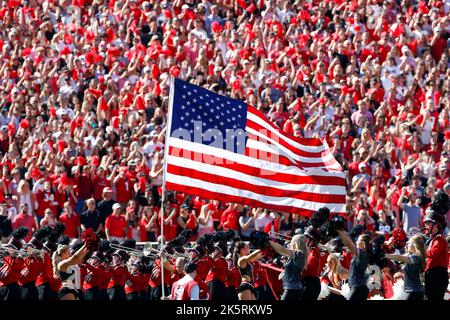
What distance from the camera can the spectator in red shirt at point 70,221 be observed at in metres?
A: 24.2

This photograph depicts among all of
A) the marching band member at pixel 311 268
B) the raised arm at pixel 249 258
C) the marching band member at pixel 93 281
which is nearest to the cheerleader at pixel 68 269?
the marching band member at pixel 93 281

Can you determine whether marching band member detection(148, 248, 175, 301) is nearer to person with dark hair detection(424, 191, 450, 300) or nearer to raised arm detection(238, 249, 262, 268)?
raised arm detection(238, 249, 262, 268)

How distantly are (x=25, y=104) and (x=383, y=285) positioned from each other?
9.86m

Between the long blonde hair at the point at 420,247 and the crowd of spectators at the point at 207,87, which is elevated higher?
the crowd of spectators at the point at 207,87

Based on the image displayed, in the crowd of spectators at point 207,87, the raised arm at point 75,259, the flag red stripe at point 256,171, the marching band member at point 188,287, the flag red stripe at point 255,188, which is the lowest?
the marching band member at point 188,287

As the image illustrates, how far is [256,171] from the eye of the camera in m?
18.8

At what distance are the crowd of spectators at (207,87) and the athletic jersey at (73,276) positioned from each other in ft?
13.7

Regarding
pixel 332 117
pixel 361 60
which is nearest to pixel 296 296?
pixel 332 117

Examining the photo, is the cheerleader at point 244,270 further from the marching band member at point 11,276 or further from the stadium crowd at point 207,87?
the stadium crowd at point 207,87

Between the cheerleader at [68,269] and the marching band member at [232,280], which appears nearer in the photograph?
the cheerleader at [68,269]

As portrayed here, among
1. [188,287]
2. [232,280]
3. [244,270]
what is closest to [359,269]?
[244,270]

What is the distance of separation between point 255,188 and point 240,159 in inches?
15.4

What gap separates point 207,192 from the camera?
18547mm

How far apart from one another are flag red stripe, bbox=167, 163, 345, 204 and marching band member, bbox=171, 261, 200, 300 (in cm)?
125
